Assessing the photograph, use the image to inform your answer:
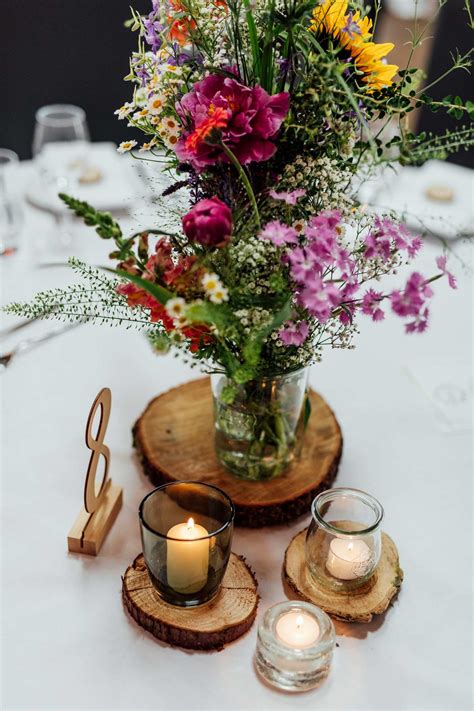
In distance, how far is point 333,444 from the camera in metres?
1.22

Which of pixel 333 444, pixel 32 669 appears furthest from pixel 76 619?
pixel 333 444

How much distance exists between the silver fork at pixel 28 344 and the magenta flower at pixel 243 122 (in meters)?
0.58

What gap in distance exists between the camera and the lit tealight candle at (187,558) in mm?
900

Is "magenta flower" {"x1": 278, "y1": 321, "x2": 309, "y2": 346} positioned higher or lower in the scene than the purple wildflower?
lower

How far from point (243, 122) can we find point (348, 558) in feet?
1.77

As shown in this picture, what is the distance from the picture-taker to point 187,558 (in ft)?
2.98

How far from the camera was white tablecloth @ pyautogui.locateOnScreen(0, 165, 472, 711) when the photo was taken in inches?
35.8

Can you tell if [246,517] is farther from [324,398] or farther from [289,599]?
[324,398]

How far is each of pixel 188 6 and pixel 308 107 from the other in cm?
18

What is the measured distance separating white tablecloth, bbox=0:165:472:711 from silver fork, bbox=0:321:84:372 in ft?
0.05

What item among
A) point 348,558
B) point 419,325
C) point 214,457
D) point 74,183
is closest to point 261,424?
point 214,457

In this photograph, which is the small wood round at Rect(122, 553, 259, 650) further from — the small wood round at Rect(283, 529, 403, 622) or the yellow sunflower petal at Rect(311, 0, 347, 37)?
the yellow sunflower petal at Rect(311, 0, 347, 37)

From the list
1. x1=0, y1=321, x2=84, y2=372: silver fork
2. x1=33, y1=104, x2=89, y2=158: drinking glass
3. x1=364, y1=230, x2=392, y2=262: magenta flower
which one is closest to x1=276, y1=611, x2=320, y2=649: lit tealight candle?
x1=364, y1=230, x2=392, y2=262: magenta flower

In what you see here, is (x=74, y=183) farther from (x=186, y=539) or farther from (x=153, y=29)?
(x=186, y=539)
